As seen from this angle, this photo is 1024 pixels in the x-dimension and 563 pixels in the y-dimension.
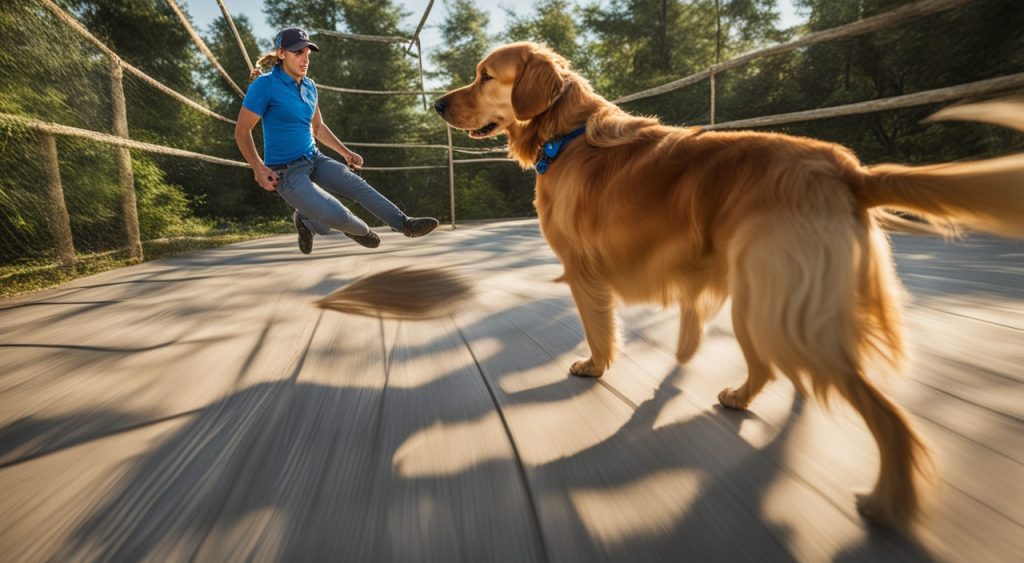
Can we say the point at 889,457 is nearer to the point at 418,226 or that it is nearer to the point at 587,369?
the point at 587,369

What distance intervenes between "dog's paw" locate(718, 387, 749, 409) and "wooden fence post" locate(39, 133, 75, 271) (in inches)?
166

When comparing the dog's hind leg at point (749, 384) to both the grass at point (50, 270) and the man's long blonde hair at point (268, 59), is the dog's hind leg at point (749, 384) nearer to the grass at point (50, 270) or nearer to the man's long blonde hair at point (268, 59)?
the man's long blonde hair at point (268, 59)

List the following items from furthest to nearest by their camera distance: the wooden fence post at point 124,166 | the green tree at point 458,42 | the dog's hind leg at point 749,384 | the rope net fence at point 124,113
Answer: the green tree at point 458,42, the wooden fence post at point 124,166, the rope net fence at point 124,113, the dog's hind leg at point 749,384

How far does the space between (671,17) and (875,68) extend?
862 centimetres

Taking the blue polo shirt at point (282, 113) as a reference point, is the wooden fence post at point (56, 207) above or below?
below

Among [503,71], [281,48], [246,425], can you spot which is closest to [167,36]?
[281,48]

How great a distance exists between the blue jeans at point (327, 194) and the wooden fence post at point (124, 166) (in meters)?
2.04

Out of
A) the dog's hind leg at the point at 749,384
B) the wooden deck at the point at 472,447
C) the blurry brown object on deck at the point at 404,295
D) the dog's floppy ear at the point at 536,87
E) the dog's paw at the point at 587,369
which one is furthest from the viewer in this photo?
the blurry brown object on deck at the point at 404,295

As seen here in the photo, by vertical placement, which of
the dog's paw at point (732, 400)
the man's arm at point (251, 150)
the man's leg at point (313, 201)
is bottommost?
the dog's paw at point (732, 400)

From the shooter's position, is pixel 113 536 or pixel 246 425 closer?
pixel 113 536

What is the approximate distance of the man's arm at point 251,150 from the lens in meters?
2.95

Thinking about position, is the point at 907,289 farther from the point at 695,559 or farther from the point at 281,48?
the point at 281,48

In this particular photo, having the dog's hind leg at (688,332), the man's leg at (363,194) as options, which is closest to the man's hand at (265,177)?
the man's leg at (363,194)

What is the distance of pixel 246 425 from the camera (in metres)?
1.19
